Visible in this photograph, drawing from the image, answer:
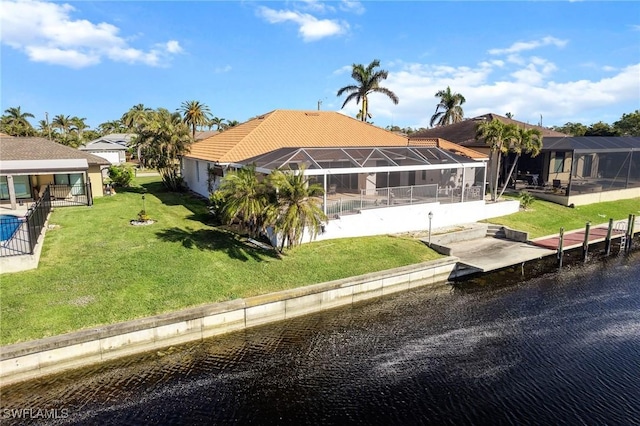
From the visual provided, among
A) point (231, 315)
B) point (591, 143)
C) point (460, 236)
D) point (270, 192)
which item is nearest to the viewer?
point (231, 315)

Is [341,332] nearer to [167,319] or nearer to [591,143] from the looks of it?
[167,319]

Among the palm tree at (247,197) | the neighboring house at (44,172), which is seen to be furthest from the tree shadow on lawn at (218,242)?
the neighboring house at (44,172)

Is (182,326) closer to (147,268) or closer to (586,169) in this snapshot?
(147,268)

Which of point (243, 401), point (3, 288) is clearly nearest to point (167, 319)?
point (243, 401)

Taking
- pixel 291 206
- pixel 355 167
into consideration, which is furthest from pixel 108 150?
pixel 291 206

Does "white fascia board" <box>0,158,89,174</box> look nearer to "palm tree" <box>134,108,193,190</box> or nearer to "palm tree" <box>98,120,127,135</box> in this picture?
"palm tree" <box>134,108,193,190</box>
